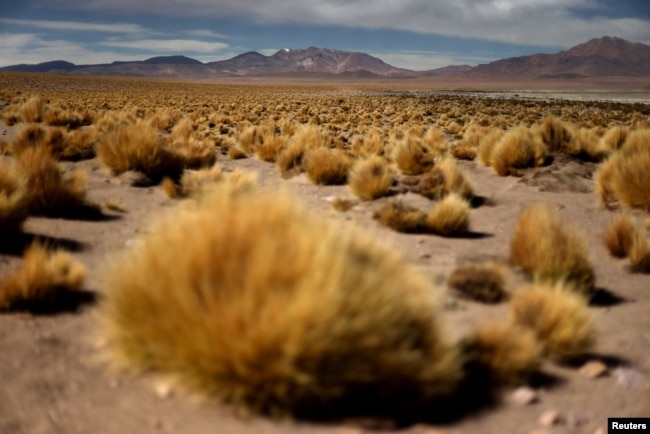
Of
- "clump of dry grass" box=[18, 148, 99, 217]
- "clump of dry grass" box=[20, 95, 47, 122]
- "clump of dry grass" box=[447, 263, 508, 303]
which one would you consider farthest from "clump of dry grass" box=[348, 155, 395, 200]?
"clump of dry grass" box=[20, 95, 47, 122]

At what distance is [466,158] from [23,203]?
10.2 m

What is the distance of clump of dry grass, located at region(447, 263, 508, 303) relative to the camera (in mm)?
4645

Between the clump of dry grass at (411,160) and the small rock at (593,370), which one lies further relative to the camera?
the clump of dry grass at (411,160)

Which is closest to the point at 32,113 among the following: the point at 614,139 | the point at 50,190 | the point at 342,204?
the point at 50,190

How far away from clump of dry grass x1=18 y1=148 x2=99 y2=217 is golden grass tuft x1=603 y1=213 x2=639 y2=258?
6560mm

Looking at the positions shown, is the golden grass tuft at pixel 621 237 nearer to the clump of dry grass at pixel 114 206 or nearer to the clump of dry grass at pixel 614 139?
the clump of dry grass at pixel 114 206

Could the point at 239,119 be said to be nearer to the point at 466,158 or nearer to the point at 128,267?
the point at 466,158

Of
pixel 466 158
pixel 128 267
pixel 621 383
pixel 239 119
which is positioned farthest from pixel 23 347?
pixel 239 119

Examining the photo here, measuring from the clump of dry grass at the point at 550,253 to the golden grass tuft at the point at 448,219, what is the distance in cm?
127

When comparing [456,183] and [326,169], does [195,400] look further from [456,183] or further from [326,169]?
[326,169]

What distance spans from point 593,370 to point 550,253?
165 centimetres

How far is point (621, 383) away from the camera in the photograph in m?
3.55

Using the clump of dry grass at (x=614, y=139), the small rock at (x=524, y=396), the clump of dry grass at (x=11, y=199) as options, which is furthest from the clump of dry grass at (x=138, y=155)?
the clump of dry grass at (x=614, y=139)

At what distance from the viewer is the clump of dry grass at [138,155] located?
9516 mm
